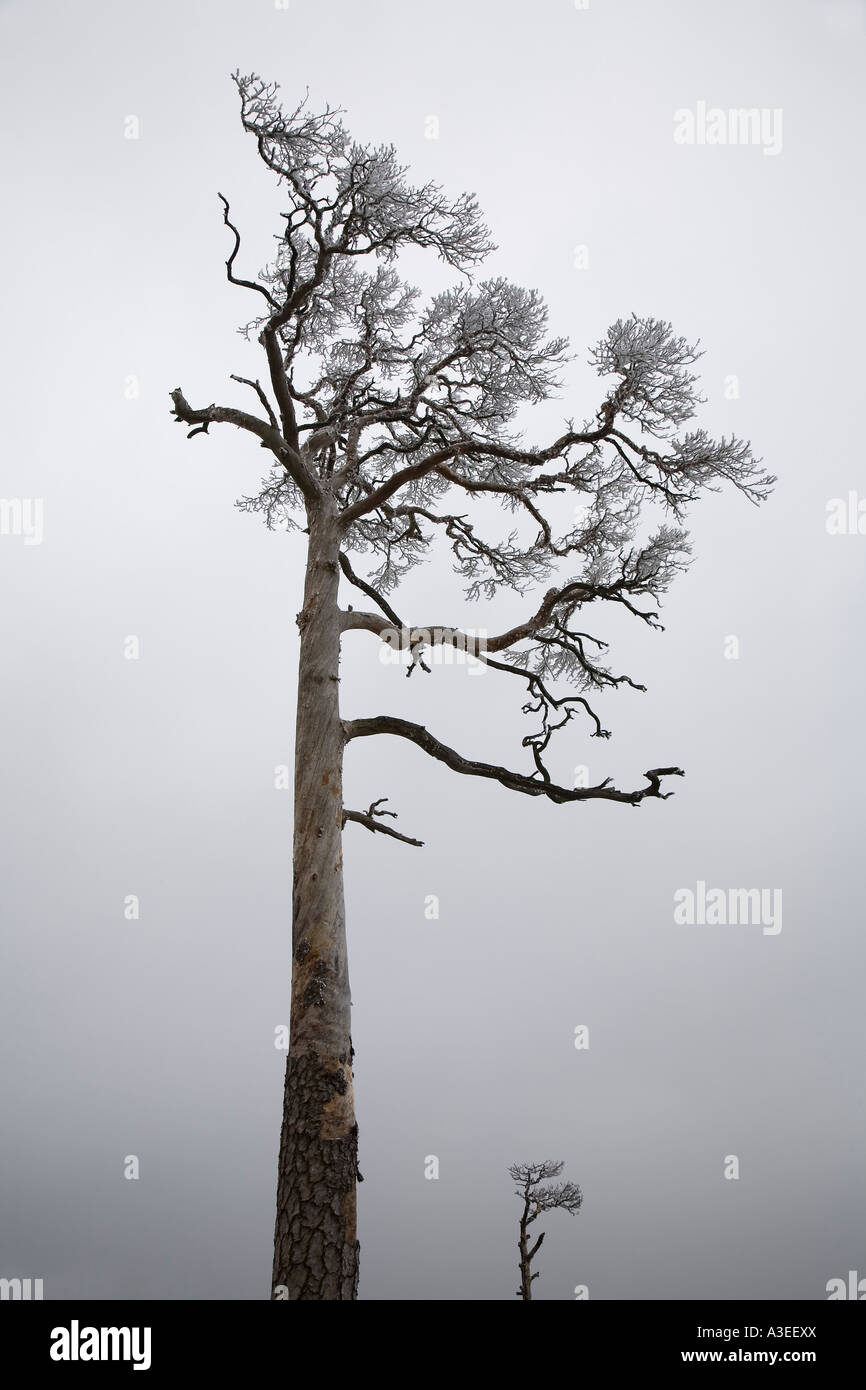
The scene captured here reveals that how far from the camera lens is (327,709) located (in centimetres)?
679

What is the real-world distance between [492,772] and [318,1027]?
6.82ft

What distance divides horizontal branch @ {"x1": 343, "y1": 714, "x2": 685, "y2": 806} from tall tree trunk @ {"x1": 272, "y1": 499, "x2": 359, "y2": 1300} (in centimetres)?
32

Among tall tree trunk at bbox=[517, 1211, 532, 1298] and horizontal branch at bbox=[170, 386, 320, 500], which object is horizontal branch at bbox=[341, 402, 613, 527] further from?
tall tree trunk at bbox=[517, 1211, 532, 1298]

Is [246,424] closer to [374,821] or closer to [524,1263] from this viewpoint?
[374,821]

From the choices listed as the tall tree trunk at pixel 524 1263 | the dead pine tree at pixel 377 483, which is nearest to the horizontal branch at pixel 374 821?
the dead pine tree at pixel 377 483

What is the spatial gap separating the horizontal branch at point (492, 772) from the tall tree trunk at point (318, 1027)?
0.32 meters

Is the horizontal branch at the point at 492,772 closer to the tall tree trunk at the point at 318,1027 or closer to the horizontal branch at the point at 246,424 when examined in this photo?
the tall tree trunk at the point at 318,1027

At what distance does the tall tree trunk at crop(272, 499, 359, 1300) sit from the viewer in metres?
5.45

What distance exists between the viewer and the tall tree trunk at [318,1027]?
17.9 ft

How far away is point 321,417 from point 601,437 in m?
2.23

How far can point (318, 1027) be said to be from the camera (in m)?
5.91

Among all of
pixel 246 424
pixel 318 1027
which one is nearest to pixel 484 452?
pixel 246 424
